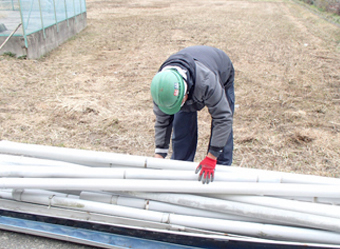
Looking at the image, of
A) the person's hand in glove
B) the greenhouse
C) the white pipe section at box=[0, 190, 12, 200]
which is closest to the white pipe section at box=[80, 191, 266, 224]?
the person's hand in glove

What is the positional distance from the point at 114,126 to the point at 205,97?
236 cm

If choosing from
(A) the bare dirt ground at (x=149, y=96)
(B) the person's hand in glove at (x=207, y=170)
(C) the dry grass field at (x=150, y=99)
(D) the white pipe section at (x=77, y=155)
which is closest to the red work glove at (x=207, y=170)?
(B) the person's hand in glove at (x=207, y=170)

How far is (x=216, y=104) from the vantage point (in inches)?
80.9

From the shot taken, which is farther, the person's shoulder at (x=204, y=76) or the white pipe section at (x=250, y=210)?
the person's shoulder at (x=204, y=76)

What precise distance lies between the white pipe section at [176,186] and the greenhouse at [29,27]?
5.64 meters

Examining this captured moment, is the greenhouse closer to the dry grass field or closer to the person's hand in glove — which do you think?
the dry grass field

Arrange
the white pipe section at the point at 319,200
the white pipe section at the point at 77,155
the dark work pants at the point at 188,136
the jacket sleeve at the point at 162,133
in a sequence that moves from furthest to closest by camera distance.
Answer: the dark work pants at the point at 188,136 < the jacket sleeve at the point at 162,133 < the white pipe section at the point at 77,155 < the white pipe section at the point at 319,200

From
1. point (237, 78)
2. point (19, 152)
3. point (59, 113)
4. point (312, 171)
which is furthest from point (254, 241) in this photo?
point (237, 78)

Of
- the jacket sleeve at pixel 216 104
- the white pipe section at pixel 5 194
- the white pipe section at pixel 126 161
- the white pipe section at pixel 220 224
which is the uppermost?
the jacket sleeve at pixel 216 104

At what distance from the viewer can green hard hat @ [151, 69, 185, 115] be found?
1820mm

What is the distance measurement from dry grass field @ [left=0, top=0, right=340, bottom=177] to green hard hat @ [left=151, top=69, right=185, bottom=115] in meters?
1.72

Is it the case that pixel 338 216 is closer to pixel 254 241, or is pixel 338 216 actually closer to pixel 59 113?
pixel 254 241

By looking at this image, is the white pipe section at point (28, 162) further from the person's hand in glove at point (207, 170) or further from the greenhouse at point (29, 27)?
the greenhouse at point (29, 27)

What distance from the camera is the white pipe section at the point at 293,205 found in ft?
6.07
